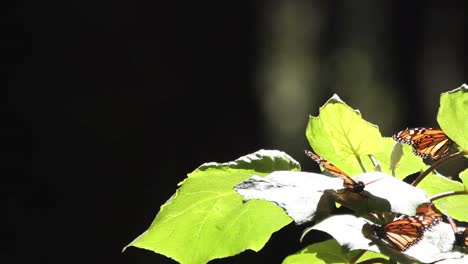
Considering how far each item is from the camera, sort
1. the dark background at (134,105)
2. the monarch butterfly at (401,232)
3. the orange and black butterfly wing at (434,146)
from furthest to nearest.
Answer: the dark background at (134,105) < the orange and black butterfly wing at (434,146) < the monarch butterfly at (401,232)

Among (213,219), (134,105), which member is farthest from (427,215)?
(134,105)

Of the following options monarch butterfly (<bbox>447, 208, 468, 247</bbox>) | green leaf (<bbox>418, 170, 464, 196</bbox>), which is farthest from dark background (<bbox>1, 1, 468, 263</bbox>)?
monarch butterfly (<bbox>447, 208, 468, 247</bbox>)

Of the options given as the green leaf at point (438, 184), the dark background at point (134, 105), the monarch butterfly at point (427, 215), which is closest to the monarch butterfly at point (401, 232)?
the monarch butterfly at point (427, 215)

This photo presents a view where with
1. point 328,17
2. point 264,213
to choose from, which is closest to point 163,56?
point 328,17

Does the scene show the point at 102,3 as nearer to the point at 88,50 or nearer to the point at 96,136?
the point at 88,50

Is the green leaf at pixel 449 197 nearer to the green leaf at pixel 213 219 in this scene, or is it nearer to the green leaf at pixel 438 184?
the green leaf at pixel 438 184

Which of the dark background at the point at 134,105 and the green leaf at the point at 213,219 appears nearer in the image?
the green leaf at the point at 213,219

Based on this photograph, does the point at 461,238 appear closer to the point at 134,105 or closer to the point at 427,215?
the point at 427,215

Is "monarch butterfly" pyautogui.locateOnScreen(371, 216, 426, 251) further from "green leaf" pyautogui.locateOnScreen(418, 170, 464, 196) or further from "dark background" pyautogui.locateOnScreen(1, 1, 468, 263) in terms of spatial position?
"dark background" pyautogui.locateOnScreen(1, 1, 468, 263)
